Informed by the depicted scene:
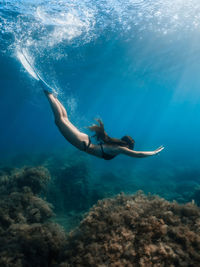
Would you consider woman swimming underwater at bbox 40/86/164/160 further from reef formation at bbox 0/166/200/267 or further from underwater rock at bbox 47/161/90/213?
underwater rock at bbox 47/161/90/213

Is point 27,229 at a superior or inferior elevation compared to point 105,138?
inferior

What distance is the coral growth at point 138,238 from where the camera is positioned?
2529mm

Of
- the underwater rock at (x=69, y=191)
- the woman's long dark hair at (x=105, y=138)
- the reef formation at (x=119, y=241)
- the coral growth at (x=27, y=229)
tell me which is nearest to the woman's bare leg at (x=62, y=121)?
the woman's long dark hair at (x=105, y=138)

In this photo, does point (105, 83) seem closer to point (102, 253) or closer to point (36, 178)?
point (36, 178)

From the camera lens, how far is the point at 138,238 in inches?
112

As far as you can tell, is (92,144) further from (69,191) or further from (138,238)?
(69,191)

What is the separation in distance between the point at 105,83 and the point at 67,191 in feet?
108

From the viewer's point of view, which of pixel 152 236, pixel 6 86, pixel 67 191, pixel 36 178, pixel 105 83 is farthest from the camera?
pixel 105 83

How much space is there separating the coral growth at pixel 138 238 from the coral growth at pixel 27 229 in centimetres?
59

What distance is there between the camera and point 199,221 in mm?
3217

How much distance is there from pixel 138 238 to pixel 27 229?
2.66 meters

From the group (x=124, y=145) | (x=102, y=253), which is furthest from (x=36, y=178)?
(x=102, y=253)

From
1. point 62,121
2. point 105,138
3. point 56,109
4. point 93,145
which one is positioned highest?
point 56,109

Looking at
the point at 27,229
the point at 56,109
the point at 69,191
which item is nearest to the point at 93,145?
the point at 56,109
